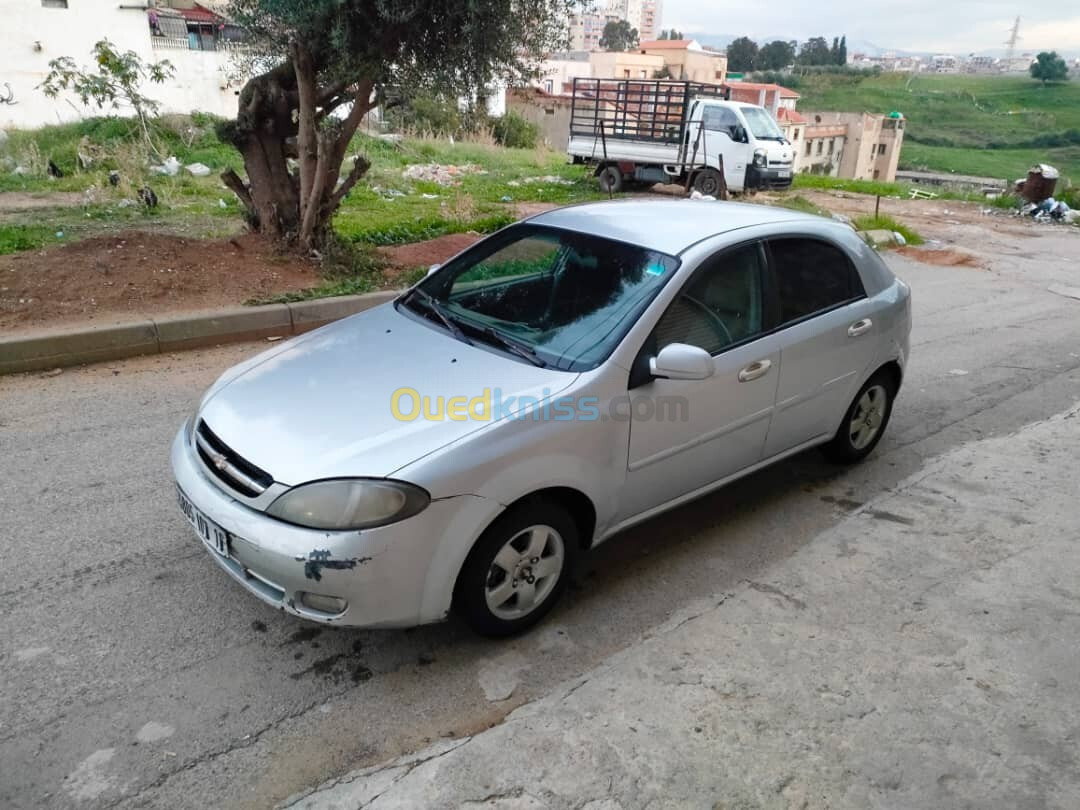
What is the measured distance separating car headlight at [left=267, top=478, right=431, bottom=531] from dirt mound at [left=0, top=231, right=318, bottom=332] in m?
4.59

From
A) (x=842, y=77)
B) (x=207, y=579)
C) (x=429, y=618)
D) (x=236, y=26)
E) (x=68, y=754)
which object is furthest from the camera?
(x=842, y=77)

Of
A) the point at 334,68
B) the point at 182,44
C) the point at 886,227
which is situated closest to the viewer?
the point at 334,68

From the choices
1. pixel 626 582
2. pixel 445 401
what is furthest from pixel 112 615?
pixel 626 582

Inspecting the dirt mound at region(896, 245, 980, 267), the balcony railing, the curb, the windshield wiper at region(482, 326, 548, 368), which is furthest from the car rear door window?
the balcony railing

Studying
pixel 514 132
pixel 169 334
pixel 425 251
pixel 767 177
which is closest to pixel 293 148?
pixel 425 251

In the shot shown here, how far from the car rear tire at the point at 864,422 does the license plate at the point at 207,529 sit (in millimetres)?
3459

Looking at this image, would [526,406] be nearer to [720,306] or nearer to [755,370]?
[720,306]

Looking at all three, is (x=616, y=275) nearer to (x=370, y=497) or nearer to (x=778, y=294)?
(x=778, y=294)

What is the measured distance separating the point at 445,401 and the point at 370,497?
539mm

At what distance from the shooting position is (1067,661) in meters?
3.20

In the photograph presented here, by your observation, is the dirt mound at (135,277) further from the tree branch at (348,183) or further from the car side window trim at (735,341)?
the car side window trim at (735,341)

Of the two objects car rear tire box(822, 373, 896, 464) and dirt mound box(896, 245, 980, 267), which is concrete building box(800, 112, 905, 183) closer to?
dirt mound box(896, 245, 980, 267)

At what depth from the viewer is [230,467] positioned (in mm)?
2963

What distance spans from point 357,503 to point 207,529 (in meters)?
0.74
